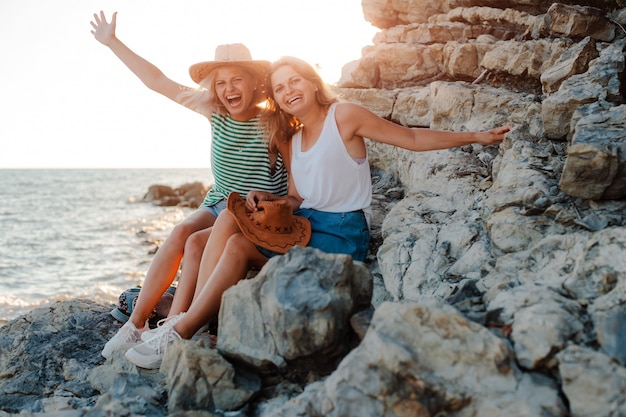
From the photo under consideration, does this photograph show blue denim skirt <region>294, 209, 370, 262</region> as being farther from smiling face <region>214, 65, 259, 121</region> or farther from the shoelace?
the shoelace

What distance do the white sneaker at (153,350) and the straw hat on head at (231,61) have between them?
2.22 m

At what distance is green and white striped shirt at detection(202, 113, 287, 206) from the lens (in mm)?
4547

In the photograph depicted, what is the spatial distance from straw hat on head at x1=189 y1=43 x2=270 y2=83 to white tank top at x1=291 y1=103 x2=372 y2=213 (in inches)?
29.4

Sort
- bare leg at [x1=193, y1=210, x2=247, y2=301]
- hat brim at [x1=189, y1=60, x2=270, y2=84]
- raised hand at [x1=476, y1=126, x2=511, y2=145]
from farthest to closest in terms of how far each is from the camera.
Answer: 1. hat brim at [x1=189, y1=60, x2=270, y2=84]
2. raised hand at [x1=476, y1=126, x2=511, y2=145]
3. bare leg at [x1=193, y1=210, x2=247, y2=301]

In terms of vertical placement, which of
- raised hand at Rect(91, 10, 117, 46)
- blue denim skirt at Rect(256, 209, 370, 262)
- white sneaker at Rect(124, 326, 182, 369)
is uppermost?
raised hand at Rect(91, 10, 117, 46)

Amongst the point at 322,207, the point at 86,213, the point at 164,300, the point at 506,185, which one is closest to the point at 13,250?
the point at 86,213

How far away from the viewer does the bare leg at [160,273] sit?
403 cm

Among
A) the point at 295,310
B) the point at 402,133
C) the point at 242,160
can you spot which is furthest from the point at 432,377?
the point at 242,160

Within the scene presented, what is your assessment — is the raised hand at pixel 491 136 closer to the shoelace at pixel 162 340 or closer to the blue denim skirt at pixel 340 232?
the blue denim skirt at pixel 340 232

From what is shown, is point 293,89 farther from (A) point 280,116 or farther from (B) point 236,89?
(B) point 236,89

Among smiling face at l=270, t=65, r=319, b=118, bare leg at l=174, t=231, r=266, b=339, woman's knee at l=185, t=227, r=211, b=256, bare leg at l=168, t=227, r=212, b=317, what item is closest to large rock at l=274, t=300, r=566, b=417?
bare leg at l=174, t=231, r=266, b=339

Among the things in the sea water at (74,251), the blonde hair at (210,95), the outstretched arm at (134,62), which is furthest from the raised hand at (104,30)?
the sea water at (74,251)

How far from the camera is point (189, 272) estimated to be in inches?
153

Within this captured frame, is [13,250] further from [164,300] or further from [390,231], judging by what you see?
[390,231]
